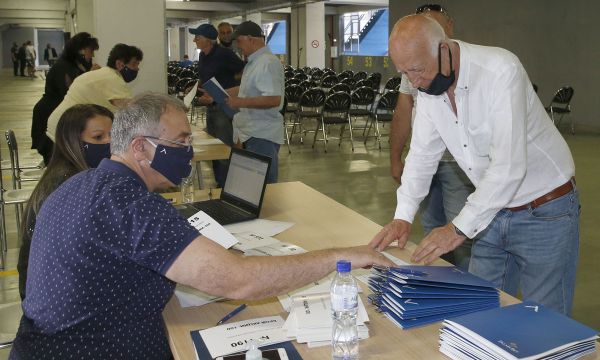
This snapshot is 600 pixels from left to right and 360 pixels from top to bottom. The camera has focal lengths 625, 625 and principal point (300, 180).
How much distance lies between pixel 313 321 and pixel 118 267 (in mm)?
504

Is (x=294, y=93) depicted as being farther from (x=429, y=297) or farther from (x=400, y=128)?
(x=429, y=297)

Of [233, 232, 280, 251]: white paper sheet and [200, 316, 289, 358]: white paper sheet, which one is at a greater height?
[233, 232, 280, 251]: white paper sheet

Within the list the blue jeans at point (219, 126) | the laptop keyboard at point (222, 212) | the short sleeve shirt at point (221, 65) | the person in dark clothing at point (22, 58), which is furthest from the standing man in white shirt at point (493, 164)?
the person in dark clothing at point (22, 58)

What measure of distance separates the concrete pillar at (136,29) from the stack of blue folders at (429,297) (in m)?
4.91

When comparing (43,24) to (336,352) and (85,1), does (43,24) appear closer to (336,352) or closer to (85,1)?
(85,1)

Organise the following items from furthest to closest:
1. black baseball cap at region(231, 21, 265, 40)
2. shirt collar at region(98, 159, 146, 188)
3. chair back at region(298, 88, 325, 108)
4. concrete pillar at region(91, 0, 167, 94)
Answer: chair back at region(298, 88, 325, 108), concrete pillar at region(91, 0, 167, 94), black baseball cap at region(231, 21, 265, 40), shirt collar at region(98, 159, 146, 188)

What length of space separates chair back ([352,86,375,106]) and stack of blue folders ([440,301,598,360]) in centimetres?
886

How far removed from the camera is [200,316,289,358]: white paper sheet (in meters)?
1.53

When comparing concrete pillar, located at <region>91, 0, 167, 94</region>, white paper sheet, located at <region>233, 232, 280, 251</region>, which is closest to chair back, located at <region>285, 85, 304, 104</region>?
concrete pillar, located at <region>91, 0, 167, 94</region>

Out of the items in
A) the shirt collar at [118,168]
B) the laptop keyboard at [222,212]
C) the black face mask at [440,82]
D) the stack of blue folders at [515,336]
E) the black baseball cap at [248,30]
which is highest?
the black baseball cap at [248,30]

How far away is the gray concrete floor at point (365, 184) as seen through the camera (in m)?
3.81

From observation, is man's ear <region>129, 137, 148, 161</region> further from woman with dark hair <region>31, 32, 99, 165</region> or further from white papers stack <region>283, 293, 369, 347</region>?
woman with dark hair <region>31, 32, 99, 165</region>

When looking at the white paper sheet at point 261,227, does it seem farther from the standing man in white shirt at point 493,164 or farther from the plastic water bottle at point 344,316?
the plastic water bottle at point 344,316

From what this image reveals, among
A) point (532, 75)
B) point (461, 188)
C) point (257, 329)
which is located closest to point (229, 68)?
point (461, 188)
